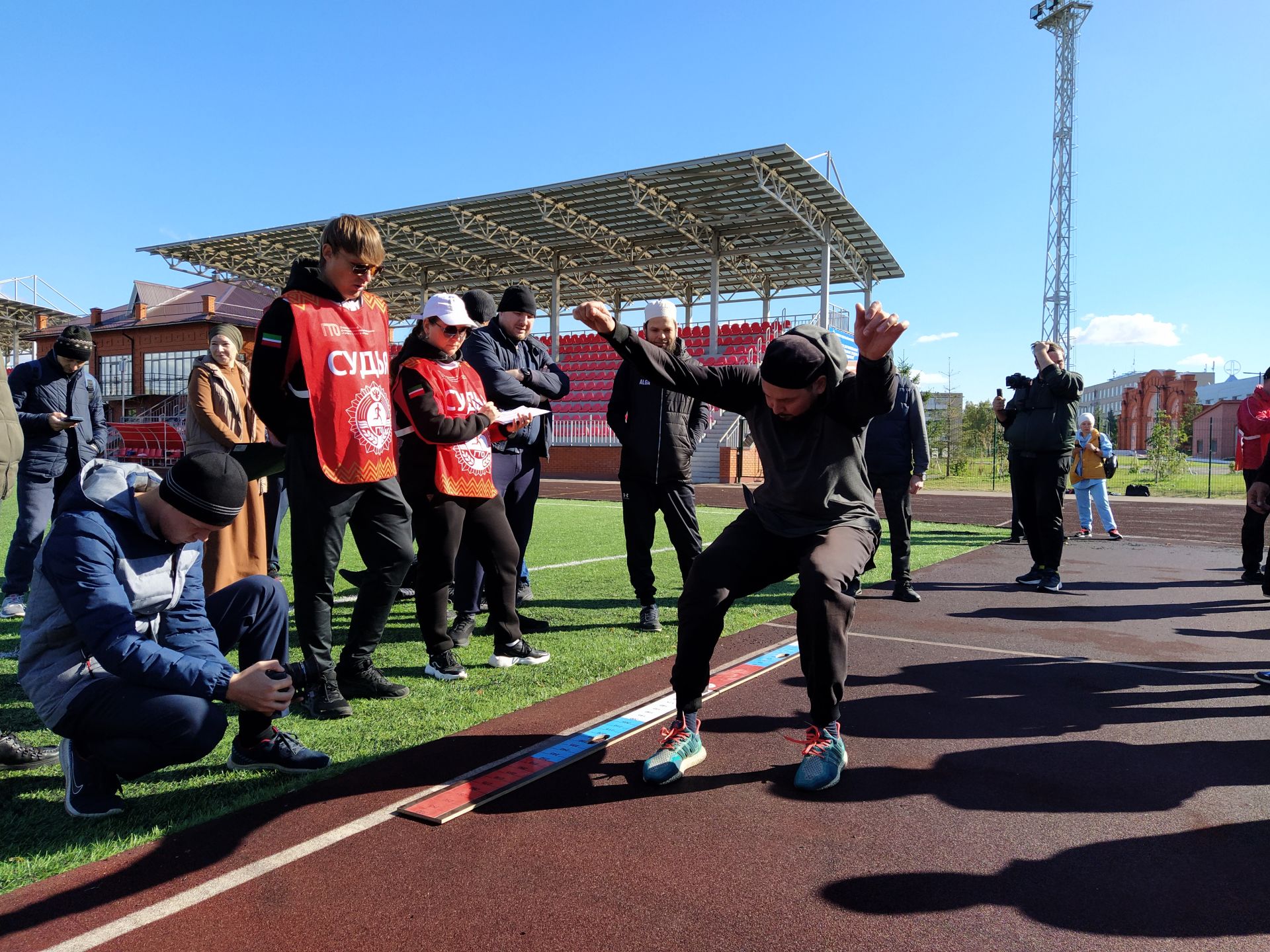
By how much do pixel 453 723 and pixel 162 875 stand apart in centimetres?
128

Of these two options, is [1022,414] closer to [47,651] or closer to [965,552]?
[965,552]

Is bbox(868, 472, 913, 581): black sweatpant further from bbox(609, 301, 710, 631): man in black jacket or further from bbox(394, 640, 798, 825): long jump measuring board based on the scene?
bbox(394, 640, 798, 825): long jump measuring board

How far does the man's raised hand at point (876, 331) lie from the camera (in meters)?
2.56

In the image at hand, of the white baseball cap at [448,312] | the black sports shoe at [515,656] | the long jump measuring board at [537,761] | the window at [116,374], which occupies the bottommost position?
the long jump measuring board at [537,761]

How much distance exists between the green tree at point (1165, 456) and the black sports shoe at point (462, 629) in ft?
90.7

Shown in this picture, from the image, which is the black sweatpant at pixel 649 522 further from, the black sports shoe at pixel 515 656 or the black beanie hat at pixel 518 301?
the black beanie hat at pixel 518 301

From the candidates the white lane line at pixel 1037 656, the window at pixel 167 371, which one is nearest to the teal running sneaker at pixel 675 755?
the white lane line at pixel 1037 656

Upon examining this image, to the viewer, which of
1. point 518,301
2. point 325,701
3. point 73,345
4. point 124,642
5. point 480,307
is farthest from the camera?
point 73,345

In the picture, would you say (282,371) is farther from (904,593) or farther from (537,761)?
(904,593)

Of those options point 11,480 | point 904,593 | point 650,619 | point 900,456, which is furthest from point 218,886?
point 900,456

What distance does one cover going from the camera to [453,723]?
10.7 feet

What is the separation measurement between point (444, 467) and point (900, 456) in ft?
13.4

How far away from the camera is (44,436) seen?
553 cm

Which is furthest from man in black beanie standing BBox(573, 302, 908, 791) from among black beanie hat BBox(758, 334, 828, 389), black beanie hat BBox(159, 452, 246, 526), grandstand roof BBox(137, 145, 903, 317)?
grandstand roof BBox(137, 145, 903, 317)
